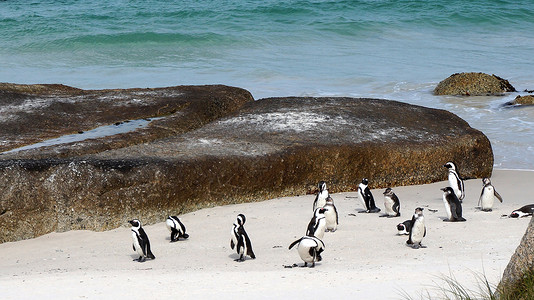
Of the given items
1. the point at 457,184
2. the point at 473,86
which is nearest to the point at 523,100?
the point at 473,86

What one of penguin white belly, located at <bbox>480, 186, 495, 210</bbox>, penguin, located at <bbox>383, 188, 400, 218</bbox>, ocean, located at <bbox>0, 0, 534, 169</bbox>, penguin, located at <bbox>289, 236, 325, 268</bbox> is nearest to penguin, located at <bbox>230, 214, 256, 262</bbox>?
penguin, located at <bbox>289, 236, 325, 268</bbox>

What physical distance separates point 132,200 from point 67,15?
2862 centimetres

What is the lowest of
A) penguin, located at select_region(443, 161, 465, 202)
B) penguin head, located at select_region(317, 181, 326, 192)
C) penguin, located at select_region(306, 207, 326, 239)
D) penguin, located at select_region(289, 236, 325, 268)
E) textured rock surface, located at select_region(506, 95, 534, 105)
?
textured rock surface, located at select_region(506, 95, 534, 105)

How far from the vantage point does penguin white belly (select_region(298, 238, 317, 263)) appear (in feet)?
21.1

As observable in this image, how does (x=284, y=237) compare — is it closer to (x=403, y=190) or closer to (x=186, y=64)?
(x=403, y=190)

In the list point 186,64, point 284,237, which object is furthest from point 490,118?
point 186,64

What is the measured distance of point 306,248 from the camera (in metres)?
6.43

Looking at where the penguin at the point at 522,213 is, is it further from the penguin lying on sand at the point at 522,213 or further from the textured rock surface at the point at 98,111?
the textured rock surface at the point at 98,111

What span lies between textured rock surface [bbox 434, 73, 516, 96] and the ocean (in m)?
0.50

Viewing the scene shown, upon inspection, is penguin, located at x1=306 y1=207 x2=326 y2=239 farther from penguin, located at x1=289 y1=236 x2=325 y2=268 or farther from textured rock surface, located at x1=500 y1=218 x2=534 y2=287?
textured rock surface, located at x1=500 y1=218 x2=534 y2=287

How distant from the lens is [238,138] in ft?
32.5

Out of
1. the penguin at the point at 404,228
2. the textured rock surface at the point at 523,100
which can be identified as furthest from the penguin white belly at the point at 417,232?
the textured rock surface at the point at 523,100

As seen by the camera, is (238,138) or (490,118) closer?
(238,138)

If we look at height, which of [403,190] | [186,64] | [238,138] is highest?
[238,138]
